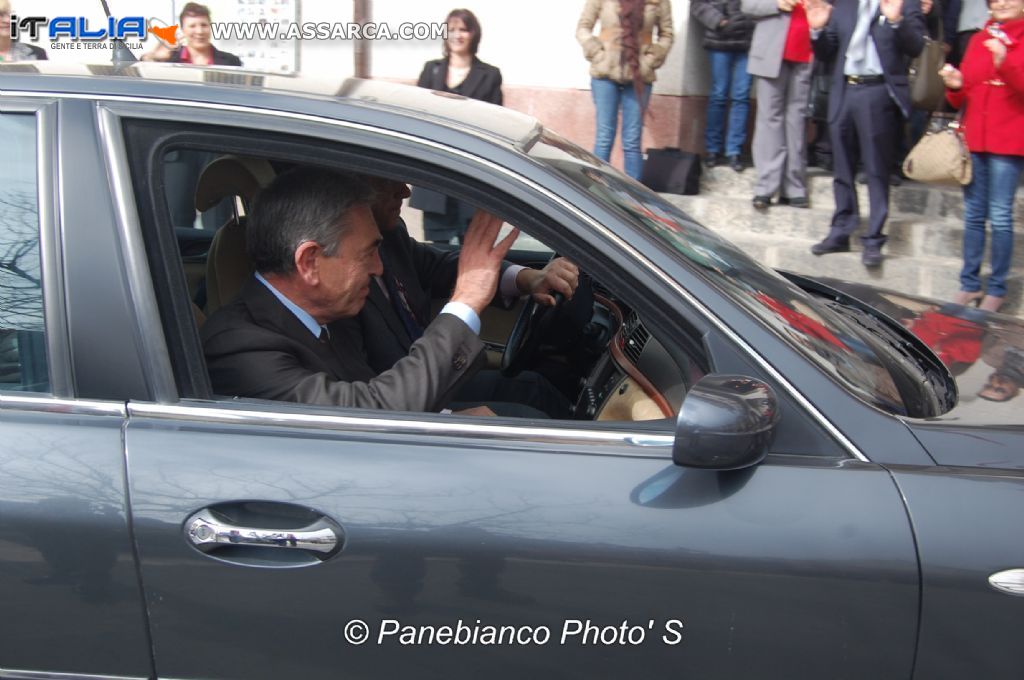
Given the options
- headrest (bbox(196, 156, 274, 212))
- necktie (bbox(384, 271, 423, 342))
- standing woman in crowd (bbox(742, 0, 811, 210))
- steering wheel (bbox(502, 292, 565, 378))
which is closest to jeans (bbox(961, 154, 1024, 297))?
standing woman in crowd (bbox(742, 0, 811, 210))

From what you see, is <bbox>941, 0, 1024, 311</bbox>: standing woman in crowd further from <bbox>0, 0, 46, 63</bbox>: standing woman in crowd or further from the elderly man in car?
<bbox>0, 0, 46, 63</bbox>: standing woman in crowd

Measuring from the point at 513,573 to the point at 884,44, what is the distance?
17.4 feet

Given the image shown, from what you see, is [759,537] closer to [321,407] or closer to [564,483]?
[564,483]

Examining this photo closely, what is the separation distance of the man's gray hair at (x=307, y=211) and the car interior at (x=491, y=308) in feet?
0.25

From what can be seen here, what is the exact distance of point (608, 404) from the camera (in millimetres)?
2430

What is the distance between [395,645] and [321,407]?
441mm

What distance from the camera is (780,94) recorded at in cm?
712

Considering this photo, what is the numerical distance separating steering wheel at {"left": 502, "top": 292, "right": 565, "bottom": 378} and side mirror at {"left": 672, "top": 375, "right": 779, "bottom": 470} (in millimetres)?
1265

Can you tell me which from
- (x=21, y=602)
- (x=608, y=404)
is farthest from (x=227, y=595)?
(x=608, y=404)

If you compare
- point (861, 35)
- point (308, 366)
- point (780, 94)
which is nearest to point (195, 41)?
point (780, 94)

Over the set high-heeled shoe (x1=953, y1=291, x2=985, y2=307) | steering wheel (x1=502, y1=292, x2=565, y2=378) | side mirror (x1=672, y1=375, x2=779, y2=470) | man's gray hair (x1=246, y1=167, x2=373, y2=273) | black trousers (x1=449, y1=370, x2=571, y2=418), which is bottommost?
high-heeled shoe (x1=953, y1=291, x2=985, y2=307)

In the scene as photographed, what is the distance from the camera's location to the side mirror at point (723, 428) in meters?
1.76

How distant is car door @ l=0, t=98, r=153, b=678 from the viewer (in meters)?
1.77

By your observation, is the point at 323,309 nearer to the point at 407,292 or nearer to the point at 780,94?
the point at 407,292
